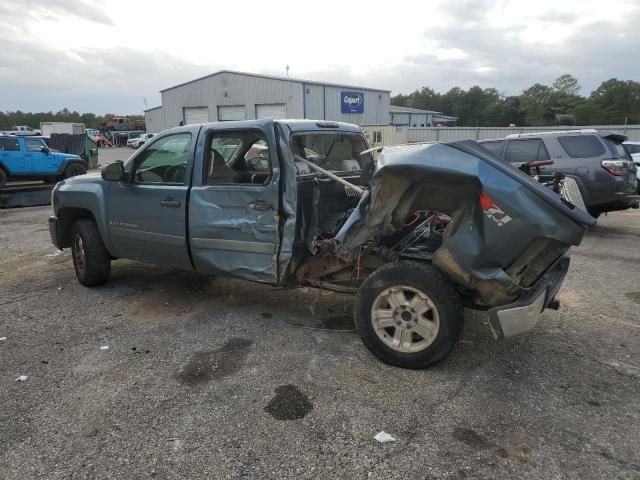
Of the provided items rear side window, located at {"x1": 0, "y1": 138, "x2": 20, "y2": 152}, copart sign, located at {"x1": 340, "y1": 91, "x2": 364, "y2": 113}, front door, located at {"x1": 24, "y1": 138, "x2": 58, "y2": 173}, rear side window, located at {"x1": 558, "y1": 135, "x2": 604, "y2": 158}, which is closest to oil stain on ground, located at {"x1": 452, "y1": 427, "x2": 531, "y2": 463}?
rear side window, located at {"x1": 558, "y1": 135, "x2": 604, "y2": 158}

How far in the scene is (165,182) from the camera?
4742 mm

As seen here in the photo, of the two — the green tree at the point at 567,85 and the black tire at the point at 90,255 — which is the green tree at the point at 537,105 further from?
the black tire at the point at 90,255

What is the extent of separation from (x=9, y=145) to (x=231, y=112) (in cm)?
1949

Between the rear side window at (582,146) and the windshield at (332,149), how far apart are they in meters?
5.17

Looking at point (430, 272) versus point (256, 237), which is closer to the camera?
point (430, 272)

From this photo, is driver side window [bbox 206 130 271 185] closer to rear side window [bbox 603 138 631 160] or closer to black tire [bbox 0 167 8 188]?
rear side window [bbox 603 138 631 160]

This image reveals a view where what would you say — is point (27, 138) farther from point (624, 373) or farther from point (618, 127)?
point (618, 127)

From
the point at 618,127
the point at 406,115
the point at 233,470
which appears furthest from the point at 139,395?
the point at 406,115

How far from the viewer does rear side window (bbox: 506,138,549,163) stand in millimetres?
8725

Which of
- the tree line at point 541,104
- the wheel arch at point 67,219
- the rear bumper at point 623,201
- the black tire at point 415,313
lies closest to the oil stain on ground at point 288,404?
the black tire at point 415,313

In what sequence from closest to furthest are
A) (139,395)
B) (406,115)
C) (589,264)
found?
1. (139,395)
2. (589,264)
3. (406,115)

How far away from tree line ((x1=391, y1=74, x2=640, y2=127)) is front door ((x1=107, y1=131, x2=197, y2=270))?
4385cm

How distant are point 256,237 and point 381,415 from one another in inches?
74.0

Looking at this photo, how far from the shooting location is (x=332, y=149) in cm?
478
